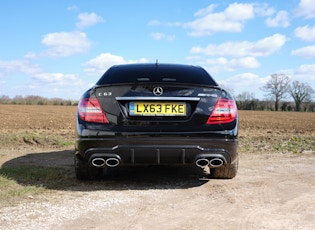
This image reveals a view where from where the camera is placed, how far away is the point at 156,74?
16.3 ft

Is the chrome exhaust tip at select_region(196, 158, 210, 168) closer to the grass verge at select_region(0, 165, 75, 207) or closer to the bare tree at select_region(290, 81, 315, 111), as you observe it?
the grass verge at select_region(0, 165, 75, 207)

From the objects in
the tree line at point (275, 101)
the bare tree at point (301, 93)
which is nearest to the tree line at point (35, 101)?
the tree line at point (275, 101)

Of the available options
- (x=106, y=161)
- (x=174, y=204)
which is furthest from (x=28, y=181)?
(x=174, y=204)

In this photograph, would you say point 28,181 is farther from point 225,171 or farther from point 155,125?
point 225,171

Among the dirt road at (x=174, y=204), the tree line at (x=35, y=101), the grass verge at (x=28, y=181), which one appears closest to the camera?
the dirt road at (x=174, y=204)

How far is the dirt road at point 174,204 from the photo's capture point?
327 centimetres

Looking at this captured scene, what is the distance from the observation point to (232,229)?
3115mm

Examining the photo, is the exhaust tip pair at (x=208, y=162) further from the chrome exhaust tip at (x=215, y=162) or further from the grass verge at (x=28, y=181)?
the grass verge at (x=28, y=181)

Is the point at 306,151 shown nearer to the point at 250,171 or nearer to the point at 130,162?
the point at 250,171

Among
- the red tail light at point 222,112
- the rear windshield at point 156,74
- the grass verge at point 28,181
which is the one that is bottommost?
the grass verge at point 28,181

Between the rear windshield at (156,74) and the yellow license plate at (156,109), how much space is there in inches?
12.0

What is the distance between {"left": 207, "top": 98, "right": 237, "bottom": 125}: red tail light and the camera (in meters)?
4.45

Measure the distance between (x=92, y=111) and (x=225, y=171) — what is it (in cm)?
205

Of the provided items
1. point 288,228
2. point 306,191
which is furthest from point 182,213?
point 306,191
